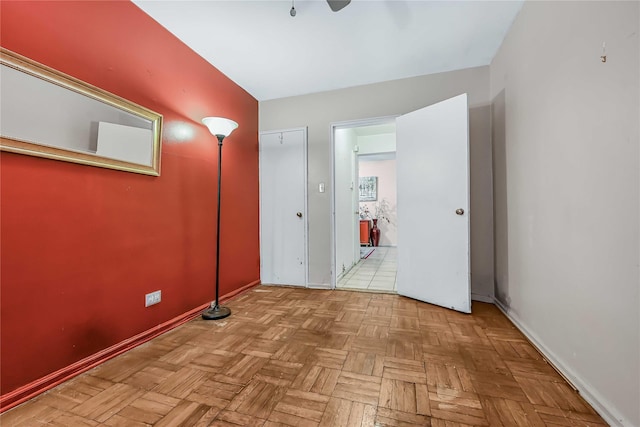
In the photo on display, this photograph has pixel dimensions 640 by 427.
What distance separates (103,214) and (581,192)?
276 centimetres

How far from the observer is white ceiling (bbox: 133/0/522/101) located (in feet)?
6.18

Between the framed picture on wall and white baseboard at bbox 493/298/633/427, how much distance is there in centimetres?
543

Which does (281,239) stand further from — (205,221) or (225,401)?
(225,401)

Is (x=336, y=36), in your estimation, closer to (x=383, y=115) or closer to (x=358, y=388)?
(x=383, y=115)

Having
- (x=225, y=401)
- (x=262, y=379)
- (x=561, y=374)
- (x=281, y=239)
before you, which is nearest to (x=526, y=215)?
(x=561, y=374)

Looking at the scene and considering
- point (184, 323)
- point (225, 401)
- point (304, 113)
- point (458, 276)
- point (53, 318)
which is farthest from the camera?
point (304, 113)

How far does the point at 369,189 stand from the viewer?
7.15m

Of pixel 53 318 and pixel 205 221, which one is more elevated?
pixel 205 221

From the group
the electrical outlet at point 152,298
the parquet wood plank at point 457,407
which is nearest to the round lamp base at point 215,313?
the electrical outlet at point 152,298

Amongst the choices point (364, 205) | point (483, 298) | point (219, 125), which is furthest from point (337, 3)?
point (364, 205)

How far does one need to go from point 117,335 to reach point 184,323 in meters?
0.53

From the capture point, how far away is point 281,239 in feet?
10.9

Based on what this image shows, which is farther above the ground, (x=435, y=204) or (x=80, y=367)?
(x=435, y=204)

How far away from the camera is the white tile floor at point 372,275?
3235 millimetres
